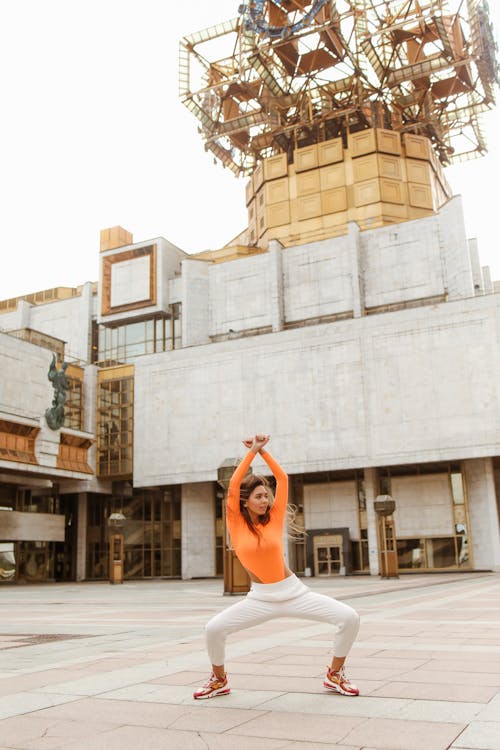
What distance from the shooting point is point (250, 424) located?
49719 mm

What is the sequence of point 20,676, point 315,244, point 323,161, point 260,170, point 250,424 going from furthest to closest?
point 260,170 < point 323,161 < point 315,244 < point 250,424 < point 20,676

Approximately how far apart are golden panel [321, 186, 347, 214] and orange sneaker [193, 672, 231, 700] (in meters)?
57.0

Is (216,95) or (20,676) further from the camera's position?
(216,95)

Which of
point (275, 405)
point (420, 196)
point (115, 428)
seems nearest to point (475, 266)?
point (420, 196)

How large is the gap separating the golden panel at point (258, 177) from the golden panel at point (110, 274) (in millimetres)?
12091

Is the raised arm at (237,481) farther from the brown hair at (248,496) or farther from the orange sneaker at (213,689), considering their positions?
the orange sneaker at (213,689)

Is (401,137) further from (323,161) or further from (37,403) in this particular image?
(37,403)

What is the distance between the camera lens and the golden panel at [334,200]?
2363 inches

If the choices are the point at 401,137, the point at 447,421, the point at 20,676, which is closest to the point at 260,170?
the point at 401,137

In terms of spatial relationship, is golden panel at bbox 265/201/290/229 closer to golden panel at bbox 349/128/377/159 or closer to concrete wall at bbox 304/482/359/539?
golden panel at bbox 349/128/377/159

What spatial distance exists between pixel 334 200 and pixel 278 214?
199 inches

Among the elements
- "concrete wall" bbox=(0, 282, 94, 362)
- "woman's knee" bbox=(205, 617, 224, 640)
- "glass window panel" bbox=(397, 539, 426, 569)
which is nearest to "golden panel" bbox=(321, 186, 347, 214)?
"concrete wall" bbox=(0, 282, 94, 362)

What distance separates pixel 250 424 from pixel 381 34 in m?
32.6

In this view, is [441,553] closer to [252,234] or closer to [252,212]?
[252,234]
